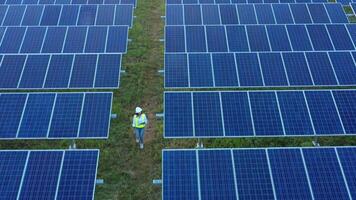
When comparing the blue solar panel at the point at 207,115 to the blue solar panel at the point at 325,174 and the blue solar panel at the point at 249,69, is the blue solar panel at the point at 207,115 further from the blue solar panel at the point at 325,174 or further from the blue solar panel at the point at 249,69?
the blue solar panel at the point at 325,174

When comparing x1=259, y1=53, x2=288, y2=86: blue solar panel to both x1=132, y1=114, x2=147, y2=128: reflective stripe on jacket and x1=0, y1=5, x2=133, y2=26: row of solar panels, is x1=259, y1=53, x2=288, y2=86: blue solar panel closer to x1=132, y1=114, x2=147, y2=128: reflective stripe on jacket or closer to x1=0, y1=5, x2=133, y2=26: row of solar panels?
x1=132, y1=114, x2=147, y2=128: reflective stripe on jacket

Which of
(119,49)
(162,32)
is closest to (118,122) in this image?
(119,49)

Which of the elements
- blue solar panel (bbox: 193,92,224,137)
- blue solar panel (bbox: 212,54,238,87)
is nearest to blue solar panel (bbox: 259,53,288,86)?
blue solar panel (bbox: 212,54,238,87)

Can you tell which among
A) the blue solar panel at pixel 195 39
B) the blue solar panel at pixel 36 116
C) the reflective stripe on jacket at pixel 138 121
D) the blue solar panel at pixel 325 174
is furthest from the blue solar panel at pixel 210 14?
Answer: the blue solar panel at pixel 325 174

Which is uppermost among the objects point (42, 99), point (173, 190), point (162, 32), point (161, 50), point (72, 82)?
point (162, 32)

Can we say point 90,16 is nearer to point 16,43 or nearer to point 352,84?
point 16,43

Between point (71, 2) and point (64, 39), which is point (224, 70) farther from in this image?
point (71, 2)
